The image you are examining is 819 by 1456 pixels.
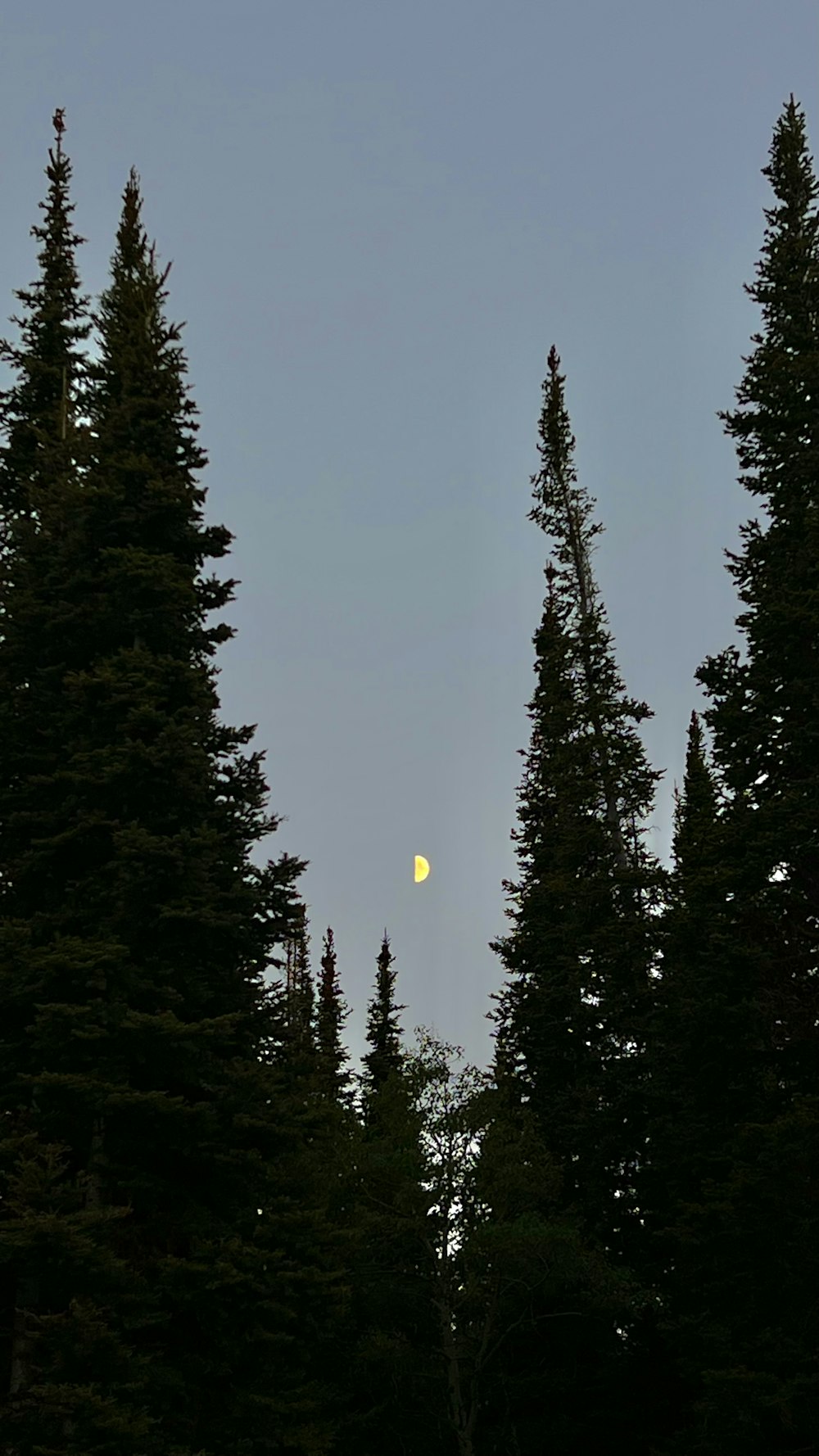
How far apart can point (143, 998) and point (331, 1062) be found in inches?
376

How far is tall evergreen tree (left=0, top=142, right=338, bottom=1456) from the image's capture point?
16.2 m

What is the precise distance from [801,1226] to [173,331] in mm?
17644

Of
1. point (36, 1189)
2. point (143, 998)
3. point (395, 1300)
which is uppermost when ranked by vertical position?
point (143, 998)

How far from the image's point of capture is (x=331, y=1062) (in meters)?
27.0

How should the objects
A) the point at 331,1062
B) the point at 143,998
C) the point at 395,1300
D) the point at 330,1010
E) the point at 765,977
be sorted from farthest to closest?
the point at 330,1010 → the point at 395,1300 → the point at 331,1062 → the point at 765,977 → the point at 143,998

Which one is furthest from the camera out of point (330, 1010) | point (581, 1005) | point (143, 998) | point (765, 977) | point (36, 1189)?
point (330, 1010)

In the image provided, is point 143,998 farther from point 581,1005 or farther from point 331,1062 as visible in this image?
point 581,1005

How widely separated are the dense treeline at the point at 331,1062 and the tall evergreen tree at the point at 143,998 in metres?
0.06

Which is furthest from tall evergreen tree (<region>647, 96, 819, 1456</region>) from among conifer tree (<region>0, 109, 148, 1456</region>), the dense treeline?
conifer tree (<region>0, 109, 148, 1456</region>)

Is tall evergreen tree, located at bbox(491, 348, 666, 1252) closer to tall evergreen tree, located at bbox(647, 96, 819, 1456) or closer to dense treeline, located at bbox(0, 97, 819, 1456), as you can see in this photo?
dense treeline, located at bbox(0, 97, 819, 1456)

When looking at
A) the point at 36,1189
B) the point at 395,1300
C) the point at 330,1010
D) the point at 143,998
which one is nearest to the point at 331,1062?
the point at 395,1300

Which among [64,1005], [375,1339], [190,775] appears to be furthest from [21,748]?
[375,1339]

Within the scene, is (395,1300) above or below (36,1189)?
below

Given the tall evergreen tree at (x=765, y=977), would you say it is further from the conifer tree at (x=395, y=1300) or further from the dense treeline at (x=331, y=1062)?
the conifer tree at (x=395, y=1300)
